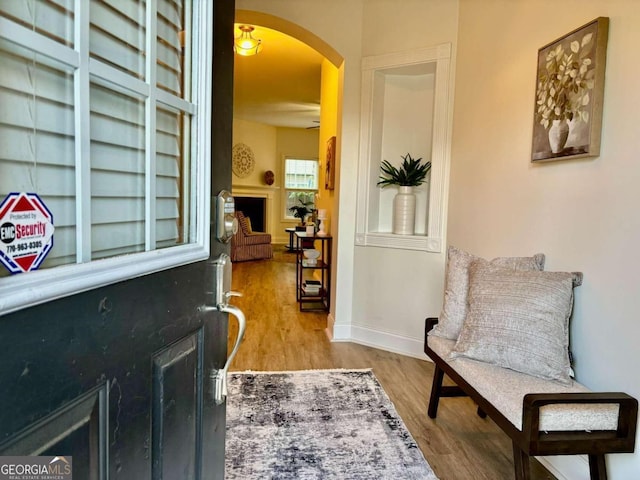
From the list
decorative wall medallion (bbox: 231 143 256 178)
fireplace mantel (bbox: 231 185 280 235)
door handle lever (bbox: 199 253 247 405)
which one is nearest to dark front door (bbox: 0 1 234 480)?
door handle lever (bbox: 199 253 247 405)

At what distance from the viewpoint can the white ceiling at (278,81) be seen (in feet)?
16.3

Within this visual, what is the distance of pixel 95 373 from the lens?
53 cm

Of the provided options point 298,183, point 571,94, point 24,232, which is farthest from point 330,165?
point 298,183

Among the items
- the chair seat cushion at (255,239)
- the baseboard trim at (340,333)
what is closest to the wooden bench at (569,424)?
the baseboard trim at (340,333)

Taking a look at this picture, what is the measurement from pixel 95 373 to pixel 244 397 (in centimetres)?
206

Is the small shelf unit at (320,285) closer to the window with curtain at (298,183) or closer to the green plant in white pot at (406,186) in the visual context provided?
the green plant in white pot at (406,186)

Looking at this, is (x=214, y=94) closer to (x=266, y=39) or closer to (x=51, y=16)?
(x=51, y=16)

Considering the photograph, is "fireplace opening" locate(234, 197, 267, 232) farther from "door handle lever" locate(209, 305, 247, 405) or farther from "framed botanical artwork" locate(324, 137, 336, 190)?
"door handle lever" locate(209, 305, 247, 405)

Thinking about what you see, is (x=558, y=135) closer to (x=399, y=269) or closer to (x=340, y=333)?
(x=399, y=269)

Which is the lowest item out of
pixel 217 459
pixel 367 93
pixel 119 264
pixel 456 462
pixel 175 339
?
pixel 456 462

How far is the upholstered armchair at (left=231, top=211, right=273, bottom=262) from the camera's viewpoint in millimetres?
7660

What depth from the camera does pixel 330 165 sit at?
4.48m

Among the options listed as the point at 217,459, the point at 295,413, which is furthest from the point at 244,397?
the point at 217,459

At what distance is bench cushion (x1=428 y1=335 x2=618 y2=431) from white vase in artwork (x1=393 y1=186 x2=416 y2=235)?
157 centimetres
